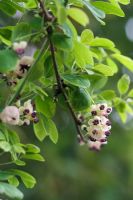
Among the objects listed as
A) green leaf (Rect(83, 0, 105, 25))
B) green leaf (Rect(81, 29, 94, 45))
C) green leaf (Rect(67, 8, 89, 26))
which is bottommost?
green leaf (Rect(81, 29, 94, 45))

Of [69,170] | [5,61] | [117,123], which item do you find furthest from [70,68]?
[117,123]

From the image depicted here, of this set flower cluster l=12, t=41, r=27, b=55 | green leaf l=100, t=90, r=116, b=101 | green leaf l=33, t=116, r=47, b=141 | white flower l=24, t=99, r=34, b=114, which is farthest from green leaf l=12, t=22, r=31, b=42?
green leaf l=100, t=90, r=116, b=101

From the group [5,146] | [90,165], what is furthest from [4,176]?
[90,165]

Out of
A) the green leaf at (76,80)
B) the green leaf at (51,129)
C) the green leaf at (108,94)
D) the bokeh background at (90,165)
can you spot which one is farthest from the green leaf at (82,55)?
the bokeh background at (90,165)

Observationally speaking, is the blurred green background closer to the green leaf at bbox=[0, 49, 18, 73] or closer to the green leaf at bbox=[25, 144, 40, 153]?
the green leaf at bbox=[25, 144, 40, 153]

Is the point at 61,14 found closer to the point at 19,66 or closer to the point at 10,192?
the point at 19,66

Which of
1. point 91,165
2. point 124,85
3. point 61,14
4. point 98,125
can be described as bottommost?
point 91,165
